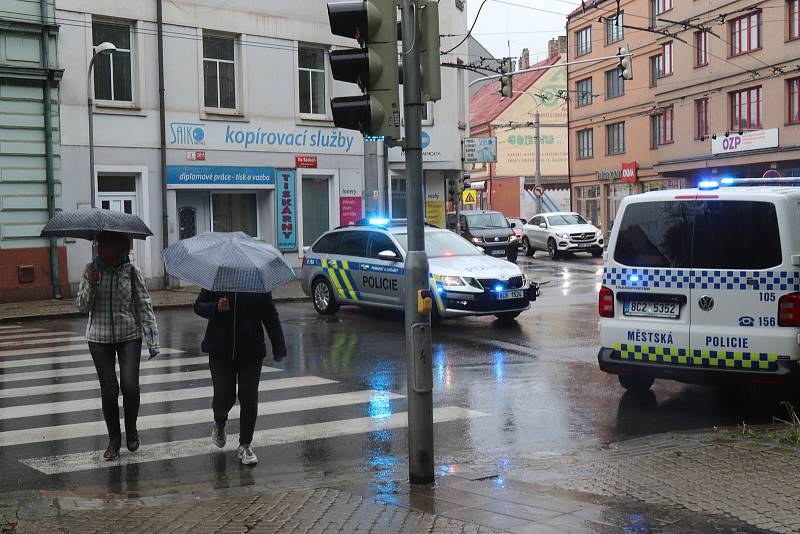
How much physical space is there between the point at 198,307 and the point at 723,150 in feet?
125

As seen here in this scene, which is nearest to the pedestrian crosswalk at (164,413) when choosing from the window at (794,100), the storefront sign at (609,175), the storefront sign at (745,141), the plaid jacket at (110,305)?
the plaid jacket at (110,305)

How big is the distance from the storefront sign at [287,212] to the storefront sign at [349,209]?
155cm

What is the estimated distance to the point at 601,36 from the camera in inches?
2127

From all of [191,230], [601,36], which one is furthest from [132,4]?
[601,36]

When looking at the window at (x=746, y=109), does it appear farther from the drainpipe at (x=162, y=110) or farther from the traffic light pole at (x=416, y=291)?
the traffic light pole at (x=416, y=291)

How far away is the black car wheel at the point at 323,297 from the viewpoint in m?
17.9

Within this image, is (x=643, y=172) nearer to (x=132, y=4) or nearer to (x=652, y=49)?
(x=652, y=49)

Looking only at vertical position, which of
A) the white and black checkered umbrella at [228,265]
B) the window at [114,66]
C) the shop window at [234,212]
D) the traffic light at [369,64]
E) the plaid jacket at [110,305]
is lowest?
the plaid jacket at [110,305]

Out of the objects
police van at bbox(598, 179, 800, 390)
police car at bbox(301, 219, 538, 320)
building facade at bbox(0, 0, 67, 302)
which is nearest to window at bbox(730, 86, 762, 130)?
police car at bbox(301, 219, 538, 320)

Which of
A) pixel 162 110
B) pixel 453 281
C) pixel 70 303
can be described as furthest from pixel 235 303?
pixel 162 110

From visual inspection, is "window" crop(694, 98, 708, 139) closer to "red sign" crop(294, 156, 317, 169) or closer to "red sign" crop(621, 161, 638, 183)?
"red sign" crop(621, 161, 638, 183)

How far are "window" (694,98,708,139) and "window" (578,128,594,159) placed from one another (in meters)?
13.0

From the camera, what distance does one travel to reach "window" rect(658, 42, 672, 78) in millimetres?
46844

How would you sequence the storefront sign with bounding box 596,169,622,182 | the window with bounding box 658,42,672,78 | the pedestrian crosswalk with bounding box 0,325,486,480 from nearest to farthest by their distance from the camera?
the pedestrian crosswalk with bounding box 0,325,486,480 → the window with bounding box 658,42,672,78 → the storefront sign with bounding box 596,169,622,182
